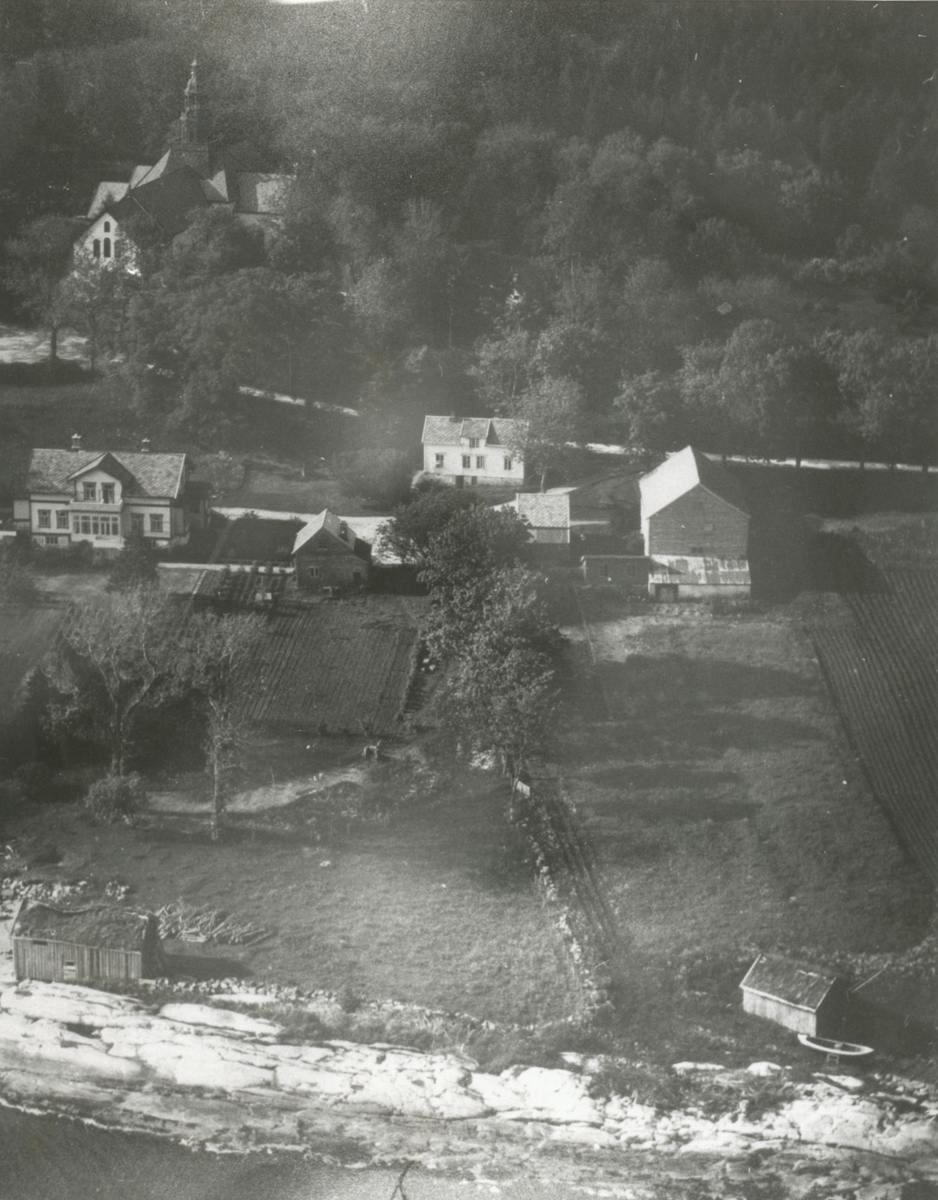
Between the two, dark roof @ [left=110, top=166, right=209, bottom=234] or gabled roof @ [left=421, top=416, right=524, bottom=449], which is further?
gabled roof @ [left=421, top=416, right=524, bottom=449]

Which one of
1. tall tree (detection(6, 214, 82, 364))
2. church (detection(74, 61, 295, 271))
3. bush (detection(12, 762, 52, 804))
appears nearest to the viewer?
bush (detection(12, 762, 52, 804))

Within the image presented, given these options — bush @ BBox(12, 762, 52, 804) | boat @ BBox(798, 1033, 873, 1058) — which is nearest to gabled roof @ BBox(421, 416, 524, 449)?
Answer: bush @ BBox(12, 762, 52, 804)

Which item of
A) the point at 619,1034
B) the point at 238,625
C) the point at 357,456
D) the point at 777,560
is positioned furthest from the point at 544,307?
the point at 619,1034

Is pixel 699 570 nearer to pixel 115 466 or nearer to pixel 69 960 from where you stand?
pixel 115 466

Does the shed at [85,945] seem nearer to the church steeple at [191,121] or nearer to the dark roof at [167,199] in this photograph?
the dark roof at [167,199]

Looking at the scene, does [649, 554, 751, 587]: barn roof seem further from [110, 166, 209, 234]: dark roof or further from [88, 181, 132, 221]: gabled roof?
[88, 181, 132, 221]: gabled roof

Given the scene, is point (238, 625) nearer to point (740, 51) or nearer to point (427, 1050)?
point (427, 1050)

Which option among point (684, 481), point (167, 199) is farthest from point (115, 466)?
point (684, 481)

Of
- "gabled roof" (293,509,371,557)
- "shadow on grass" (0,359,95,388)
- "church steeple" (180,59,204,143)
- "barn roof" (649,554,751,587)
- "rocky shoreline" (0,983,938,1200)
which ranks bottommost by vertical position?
"rocky shoreline" (0,983,938,1200)
